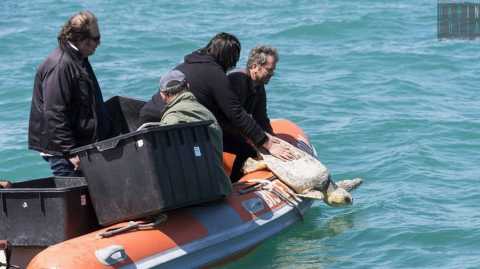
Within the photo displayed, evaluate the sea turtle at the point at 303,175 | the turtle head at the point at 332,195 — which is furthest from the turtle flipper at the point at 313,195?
the turtle head at the point at 332,195

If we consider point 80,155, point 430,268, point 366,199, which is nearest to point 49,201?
point 80,155

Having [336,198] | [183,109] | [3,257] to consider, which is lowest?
[336,198]

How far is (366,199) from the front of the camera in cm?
966

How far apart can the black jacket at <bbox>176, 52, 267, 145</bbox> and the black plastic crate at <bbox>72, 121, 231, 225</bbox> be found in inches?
38.2

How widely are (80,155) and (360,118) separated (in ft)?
22.8

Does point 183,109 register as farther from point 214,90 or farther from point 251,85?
point 251,85

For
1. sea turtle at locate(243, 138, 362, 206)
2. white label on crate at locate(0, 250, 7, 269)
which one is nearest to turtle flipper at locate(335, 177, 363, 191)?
sea turtle at locate(243, 138, 362, 206)

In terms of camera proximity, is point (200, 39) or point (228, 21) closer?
point (200, 39)

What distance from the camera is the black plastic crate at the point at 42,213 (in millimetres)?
6496

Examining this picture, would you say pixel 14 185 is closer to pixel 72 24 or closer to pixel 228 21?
pixel 72 24

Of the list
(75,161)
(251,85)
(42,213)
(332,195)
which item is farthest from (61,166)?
(332,195)

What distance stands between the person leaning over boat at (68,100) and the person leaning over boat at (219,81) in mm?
1004

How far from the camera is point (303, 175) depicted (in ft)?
27.0

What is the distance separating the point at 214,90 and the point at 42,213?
71.1 inches
